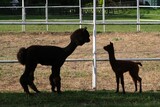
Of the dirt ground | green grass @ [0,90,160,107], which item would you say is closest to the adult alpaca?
green grass @ [0,90,160,107]

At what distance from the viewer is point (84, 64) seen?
1209 centimetres

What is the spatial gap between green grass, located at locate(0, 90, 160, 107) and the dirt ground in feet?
4.70

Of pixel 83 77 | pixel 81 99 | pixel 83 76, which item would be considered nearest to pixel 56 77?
pixel 81 99

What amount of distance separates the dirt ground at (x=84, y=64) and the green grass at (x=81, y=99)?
1.43 m

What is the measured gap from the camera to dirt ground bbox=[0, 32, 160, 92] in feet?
30.9

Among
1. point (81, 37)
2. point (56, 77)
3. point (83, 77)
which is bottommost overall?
point (83, 77)

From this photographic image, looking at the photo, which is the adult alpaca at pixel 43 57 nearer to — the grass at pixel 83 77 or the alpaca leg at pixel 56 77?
the alpaca leg at pixel 56 77

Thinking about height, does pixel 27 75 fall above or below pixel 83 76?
above

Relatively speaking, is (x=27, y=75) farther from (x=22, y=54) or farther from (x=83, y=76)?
(x=83, y=76)

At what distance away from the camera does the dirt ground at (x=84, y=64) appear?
9.41 m

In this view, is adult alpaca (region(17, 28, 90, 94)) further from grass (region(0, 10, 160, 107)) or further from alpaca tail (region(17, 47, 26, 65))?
grass (region(0, 10, 160, 107))

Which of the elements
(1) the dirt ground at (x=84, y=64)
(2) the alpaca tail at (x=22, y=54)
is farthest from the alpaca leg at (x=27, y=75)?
(1) the dirt ground at (x=84, y=64)

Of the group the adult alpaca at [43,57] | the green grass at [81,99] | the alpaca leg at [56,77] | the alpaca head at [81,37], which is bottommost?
the green grass at [81,99]

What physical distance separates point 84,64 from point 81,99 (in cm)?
524
